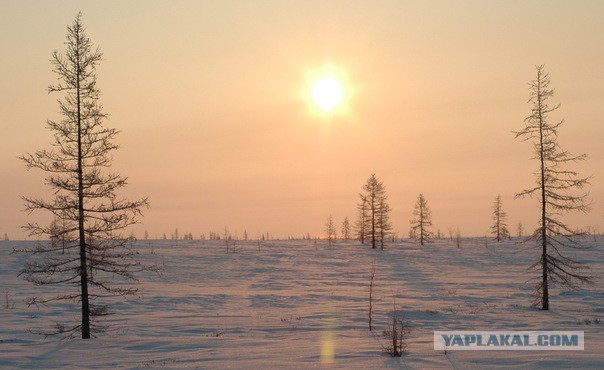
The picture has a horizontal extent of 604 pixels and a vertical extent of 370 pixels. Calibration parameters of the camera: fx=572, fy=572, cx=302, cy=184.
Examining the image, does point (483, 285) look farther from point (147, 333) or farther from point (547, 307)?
point (147, 333)

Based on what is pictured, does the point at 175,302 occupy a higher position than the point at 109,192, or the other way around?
the point at 109,192

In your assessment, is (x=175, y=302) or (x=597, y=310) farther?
(x=175, y=302)

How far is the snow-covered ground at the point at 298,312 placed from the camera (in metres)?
14.5

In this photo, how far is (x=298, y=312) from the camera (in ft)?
86.2

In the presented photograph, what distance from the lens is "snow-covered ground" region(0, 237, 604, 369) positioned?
47.6 ft

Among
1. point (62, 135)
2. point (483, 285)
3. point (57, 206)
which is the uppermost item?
point (62, 135)

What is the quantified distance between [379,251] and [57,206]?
4401cm

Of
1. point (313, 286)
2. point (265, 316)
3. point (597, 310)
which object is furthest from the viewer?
point (313, 286)

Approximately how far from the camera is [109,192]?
62.6ft

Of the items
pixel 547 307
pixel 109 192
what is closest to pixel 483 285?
pixel 547 307

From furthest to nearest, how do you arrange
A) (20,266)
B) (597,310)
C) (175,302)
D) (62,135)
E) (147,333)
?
(20,266) → (175,302) → (597,310) → (147,333) → (62,135)

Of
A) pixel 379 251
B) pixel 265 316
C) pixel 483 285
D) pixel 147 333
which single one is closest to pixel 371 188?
pixel 379 251

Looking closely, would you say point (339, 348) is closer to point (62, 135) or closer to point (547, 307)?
point (62, 135)

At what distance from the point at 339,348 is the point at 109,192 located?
30.1 ft
